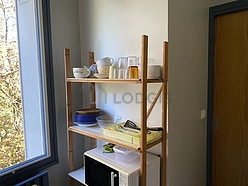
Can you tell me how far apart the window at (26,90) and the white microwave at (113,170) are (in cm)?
47

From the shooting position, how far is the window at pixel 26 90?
5.17ft

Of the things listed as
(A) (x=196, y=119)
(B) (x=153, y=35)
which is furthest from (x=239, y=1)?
(A) (x=196, y=119)

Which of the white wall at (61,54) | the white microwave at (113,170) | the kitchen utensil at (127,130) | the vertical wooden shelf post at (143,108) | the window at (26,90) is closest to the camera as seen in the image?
the vertical wooden shelf post at (143,108)

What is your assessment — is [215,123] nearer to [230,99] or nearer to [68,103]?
[230,99]

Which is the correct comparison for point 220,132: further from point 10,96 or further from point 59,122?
point 10,96

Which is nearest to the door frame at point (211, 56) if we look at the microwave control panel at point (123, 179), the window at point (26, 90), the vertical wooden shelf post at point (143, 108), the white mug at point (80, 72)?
the vertical wooden shelf post at point (143, 108)

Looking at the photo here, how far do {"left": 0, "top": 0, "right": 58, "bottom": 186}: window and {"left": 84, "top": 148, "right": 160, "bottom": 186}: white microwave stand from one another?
1.54 feet

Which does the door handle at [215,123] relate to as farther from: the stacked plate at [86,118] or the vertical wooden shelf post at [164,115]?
the stacked plate at [86,118]

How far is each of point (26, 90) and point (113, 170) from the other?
1059 mm

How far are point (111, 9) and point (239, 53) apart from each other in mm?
1248

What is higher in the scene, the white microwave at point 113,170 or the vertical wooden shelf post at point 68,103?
the vertical wooden shelf post at point 68,103

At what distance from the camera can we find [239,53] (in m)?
1.79

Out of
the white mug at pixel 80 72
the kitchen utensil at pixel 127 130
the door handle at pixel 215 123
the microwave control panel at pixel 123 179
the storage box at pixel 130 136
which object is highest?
the white mug at pixel 80 72

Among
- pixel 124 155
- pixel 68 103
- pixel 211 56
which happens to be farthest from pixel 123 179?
pixel 211 56
